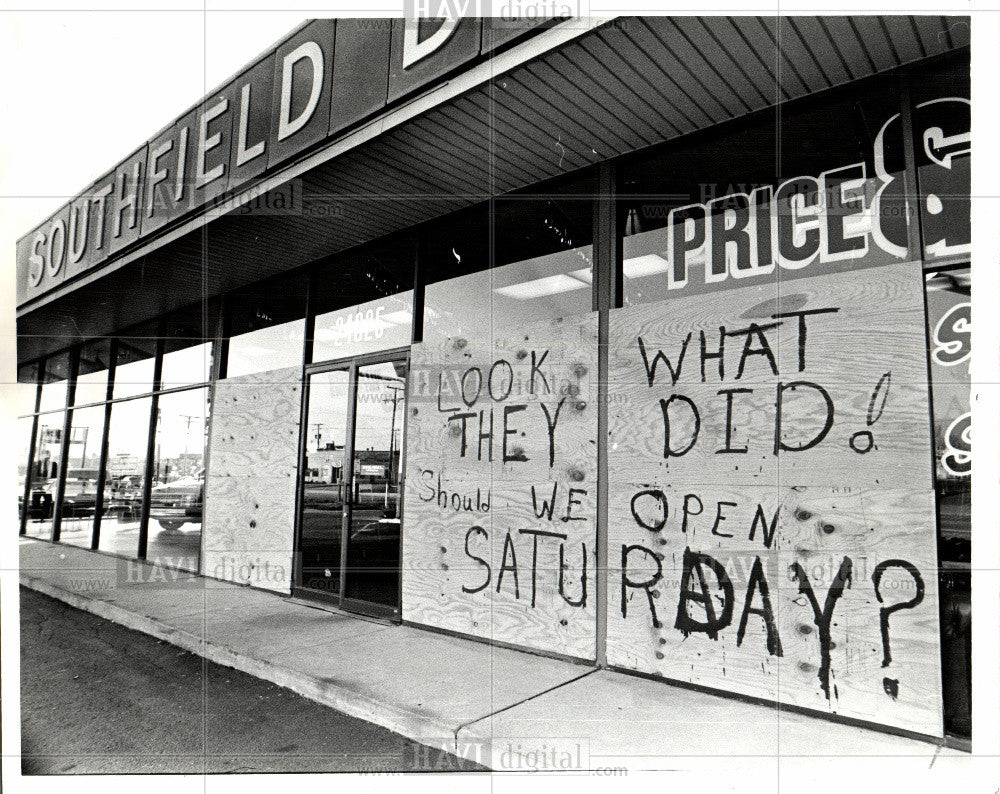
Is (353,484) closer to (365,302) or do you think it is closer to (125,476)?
(365,302)

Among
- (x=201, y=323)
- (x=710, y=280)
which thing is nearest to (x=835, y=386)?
(x=710, y=280)

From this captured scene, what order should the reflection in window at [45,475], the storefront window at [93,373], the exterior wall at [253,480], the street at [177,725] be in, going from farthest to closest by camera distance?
the reflection in window at [45,475], the storefront window at [93,373], the exterior wall at [253,480], the street at [177,725]

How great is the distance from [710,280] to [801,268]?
57 centimetres

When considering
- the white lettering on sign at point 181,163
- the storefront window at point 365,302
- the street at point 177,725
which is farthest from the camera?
the storefront window at point 365,302

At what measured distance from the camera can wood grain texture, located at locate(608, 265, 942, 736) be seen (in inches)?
138

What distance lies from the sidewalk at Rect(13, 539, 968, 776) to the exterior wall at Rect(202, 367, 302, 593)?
4.19 feet

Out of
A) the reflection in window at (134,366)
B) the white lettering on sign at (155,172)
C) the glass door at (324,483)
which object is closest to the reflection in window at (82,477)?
the reflection in window at (134,366)

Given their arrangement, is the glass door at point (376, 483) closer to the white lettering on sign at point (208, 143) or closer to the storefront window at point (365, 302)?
the storefront window at point (365, 302)

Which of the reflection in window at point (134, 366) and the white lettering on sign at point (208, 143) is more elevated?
the white lettering on sign at point (208, 143)

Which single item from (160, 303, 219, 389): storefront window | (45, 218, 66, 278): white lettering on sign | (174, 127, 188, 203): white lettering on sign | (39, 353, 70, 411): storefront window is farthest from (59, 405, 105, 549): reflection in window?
(174, 127, 188, 203): white lettering on sign

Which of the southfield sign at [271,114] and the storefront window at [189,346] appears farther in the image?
the storefront window at [189,346]

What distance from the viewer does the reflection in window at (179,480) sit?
8.53m

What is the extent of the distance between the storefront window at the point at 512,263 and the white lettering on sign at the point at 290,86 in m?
1.53

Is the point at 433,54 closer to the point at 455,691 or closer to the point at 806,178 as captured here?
the point at 806,178
